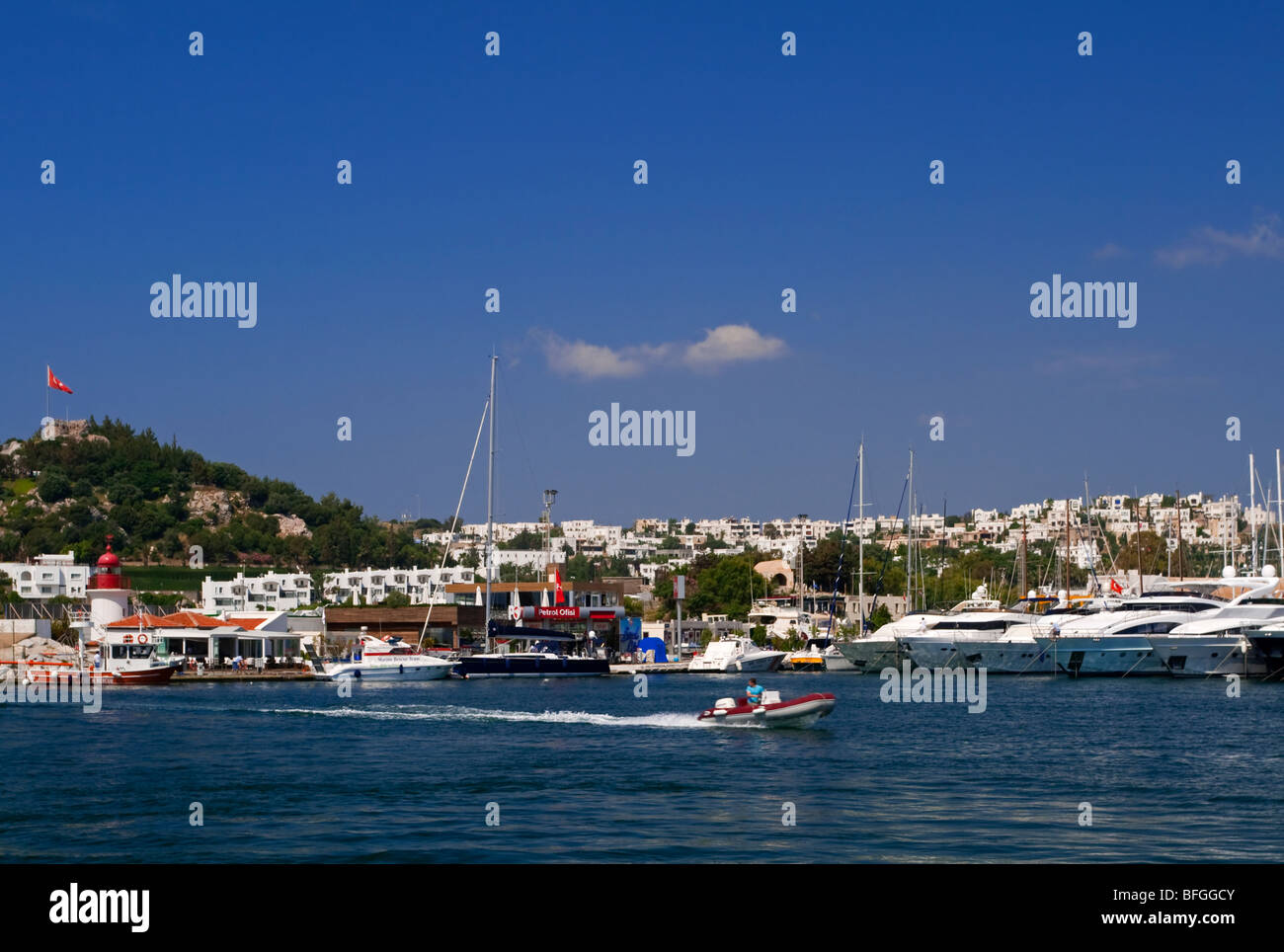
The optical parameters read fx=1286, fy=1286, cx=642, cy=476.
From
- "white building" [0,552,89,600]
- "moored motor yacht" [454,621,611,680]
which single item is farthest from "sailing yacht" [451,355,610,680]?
"white building" [0,552,89,600]

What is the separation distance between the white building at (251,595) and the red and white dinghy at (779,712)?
8755cm

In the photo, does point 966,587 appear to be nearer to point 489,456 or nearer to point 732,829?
point 489,456

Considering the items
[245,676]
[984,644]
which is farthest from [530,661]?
[984,644]

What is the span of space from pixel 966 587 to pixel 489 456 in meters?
69.2

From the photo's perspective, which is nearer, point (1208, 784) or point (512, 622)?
point (1208, 784)

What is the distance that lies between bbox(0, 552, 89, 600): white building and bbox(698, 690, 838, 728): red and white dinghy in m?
96.8

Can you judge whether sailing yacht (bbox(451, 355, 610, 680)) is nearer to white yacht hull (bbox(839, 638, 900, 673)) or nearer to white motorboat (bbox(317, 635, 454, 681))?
white motorboat (bbox(317, 635, 454, 681))

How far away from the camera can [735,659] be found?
86.9 metres

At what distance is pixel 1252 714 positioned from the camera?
4878 cm

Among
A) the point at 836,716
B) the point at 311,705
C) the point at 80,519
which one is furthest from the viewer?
the point at 80,519

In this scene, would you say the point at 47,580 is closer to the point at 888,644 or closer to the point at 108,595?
the point at 108,595
